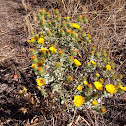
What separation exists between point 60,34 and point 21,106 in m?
0.92

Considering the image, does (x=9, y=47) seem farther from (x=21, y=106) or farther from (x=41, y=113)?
(x=41, y=113)

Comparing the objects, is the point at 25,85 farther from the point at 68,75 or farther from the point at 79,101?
the point at 79,101

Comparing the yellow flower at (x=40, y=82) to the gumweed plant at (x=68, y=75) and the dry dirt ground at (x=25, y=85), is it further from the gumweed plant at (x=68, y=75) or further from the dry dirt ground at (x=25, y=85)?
the dry dirt ground at (x=25, y=85)

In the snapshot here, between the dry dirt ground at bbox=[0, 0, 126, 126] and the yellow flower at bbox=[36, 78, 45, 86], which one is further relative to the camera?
the dry dirt ground at bbox=[0, 0, 126, 126]

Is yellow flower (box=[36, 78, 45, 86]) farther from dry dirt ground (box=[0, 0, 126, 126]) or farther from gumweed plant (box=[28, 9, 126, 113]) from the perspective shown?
dry dirt ground (box=[0, 0, 126, 126])

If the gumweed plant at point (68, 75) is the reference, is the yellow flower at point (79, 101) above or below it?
below

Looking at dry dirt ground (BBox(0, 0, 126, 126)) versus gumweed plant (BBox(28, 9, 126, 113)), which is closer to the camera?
gumweed plant (BBox(28, 9, 126, 113))

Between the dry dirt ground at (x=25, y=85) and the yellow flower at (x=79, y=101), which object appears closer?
the yellow flower at (x=79, y=101)

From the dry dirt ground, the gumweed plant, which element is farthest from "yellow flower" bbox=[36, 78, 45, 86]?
the dry dirt ground

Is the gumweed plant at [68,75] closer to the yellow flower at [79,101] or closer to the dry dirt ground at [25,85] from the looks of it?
the yellow flower at [79,101]

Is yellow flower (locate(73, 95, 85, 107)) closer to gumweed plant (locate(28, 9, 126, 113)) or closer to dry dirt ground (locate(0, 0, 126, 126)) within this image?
gumweed plant (locate(28, 9, 126, 113))

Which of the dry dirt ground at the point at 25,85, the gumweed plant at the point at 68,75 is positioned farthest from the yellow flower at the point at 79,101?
the dry dirt ground at the point at 25,85

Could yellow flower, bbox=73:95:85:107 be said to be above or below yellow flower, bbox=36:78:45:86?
below

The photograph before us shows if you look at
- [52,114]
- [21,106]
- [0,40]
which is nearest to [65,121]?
[52,114]
